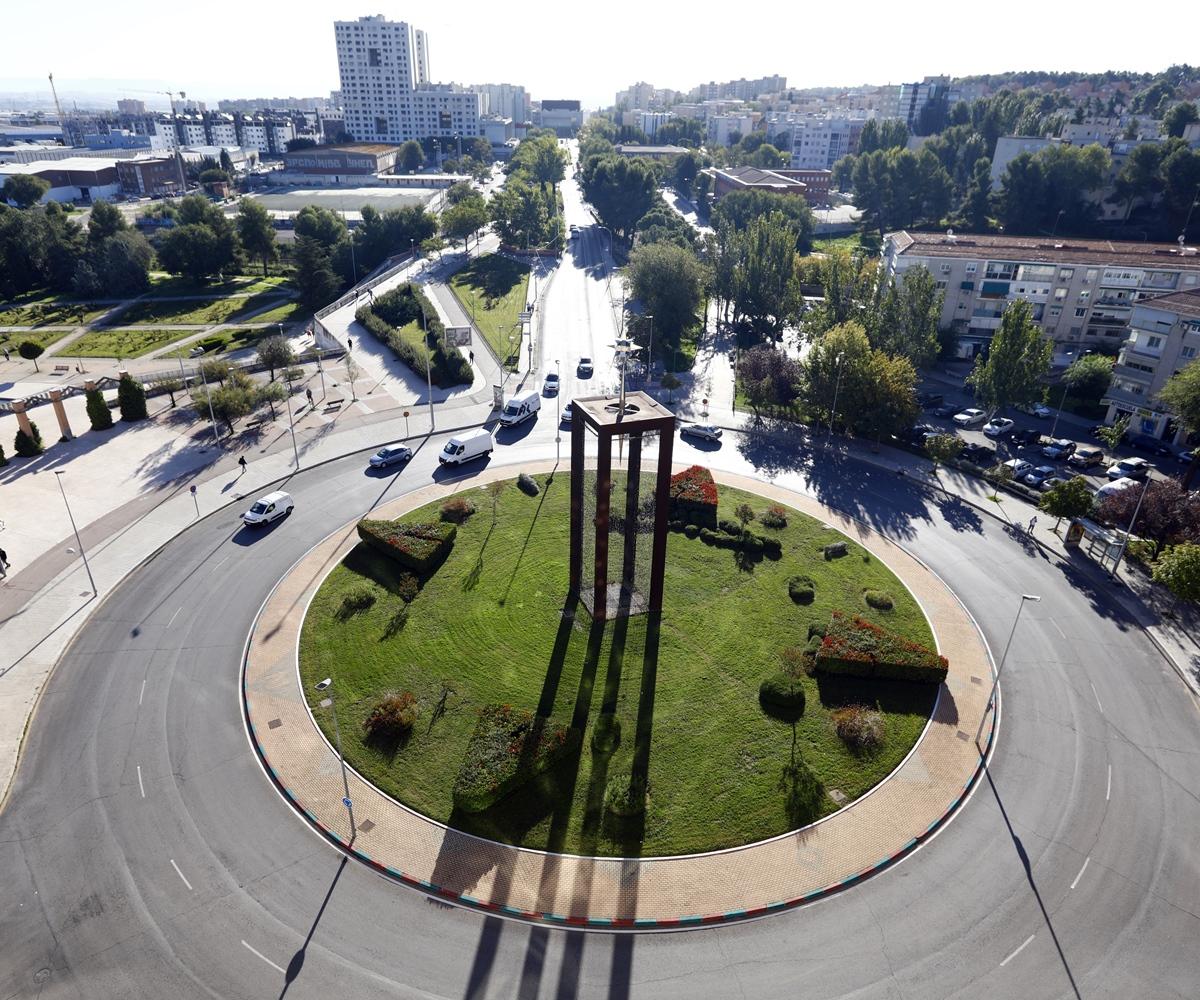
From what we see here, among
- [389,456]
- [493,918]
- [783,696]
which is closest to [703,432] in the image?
[389,456]

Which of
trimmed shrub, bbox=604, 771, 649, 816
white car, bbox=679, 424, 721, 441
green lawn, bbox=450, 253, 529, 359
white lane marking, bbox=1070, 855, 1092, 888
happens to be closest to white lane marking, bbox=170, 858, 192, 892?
trimmed shrub, bbox=604, 771, 649, 816

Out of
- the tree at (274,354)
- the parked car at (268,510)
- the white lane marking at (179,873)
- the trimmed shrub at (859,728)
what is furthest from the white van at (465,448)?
the trimmed shrub at (859,728)

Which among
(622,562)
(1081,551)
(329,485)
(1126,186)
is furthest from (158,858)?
(1126,186)

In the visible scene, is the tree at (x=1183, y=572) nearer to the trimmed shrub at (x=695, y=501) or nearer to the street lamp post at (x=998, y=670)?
the street lamp post at (x=998, y=670)

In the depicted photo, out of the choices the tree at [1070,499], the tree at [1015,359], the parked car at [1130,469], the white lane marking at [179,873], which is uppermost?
the tree at [1015,359]

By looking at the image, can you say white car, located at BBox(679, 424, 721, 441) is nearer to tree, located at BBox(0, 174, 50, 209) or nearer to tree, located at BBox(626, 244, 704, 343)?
tree, located at BBox(626, 244, 704, 343)

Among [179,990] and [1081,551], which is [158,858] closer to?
[179,990]
